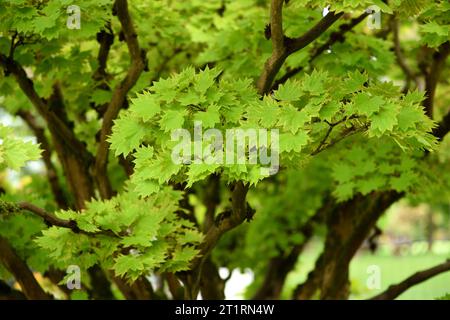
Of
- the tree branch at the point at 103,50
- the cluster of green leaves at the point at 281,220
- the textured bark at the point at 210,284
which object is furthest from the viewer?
the cluster of green leaves at the point at 281,220

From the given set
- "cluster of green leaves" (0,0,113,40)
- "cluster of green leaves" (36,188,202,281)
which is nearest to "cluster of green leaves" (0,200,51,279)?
"cluster of green leaves" (36,188,202,281)

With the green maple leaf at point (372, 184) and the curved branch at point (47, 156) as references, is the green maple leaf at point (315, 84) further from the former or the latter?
the curved branch at point (47, 156)

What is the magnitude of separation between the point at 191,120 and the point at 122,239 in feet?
4.24

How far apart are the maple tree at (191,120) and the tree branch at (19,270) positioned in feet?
0.07

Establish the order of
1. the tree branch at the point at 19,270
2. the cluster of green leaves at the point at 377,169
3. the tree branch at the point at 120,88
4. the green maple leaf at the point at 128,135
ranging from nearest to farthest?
the green maple leaf at the point at 128,135
the tree branch at the point at 120,88
the tree branch at the point at 19,270
the cluster of green leaves at the point at 377,169

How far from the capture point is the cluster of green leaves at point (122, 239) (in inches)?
196

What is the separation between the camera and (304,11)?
609cm

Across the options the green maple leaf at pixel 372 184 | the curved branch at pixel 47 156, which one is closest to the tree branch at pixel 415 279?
the green maple leaf at pixel 372 184

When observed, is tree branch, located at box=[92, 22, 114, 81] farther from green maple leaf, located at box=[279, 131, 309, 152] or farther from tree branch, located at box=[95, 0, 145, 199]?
green maple leaf, located at box=[279, 131, 309, 152]

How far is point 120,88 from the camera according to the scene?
594 centimetres

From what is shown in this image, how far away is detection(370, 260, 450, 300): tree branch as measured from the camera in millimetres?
6738

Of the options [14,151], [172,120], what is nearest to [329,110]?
[172,120]
